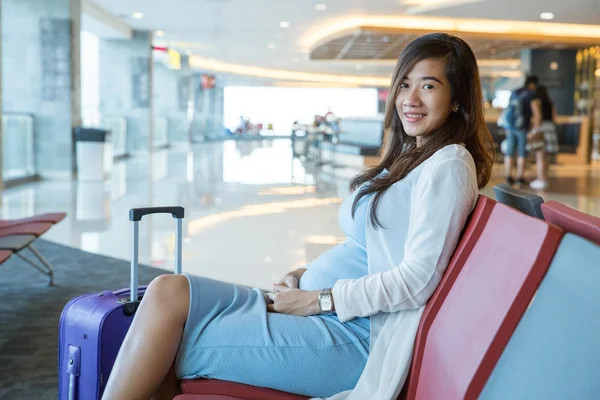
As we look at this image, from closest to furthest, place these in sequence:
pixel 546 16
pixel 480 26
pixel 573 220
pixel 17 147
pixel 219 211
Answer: pixel 573 220
pixel 219 211
pixel 17 147
pixel 546 16
pixel 480 26

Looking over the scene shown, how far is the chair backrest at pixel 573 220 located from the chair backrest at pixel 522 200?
2 centimetres

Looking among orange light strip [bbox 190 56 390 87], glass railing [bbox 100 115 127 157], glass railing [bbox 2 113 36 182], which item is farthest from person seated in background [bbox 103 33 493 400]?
orange light strip [bbox 190 56 390 87]

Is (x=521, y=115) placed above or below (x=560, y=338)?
above

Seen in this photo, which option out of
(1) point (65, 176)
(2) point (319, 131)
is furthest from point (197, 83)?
(1) point (65, 176)

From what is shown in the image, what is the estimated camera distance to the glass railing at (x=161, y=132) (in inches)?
981

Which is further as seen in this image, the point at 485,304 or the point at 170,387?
the point at 170,387

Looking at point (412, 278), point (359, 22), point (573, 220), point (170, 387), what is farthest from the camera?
point (359, 22)

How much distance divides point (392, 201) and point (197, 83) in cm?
3442

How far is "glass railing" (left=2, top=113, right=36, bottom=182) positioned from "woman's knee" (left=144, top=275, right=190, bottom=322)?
31.7 feet

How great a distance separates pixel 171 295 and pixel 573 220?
88cm

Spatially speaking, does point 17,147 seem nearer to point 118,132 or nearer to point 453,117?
point 118,132

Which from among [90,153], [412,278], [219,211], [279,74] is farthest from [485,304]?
[279,74]

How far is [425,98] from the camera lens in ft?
5.63

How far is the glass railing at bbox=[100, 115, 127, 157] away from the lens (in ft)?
56.8
